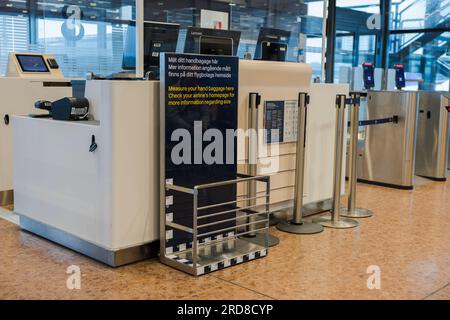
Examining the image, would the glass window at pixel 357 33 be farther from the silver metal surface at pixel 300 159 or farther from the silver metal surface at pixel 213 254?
the silver metal surface at pixel 213 254

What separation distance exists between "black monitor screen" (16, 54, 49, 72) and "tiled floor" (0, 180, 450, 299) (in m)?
1.69

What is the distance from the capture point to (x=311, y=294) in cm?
291

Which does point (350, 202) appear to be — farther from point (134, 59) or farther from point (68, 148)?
point (68, 148)

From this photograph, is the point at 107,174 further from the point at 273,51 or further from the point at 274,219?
the point at 273,51

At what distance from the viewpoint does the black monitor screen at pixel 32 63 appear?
16.9 ft

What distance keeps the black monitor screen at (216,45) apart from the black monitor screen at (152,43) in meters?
0.36

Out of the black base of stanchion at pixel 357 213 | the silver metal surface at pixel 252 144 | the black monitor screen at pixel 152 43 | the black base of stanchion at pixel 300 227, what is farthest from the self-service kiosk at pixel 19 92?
the black base of stanchion at pixel 357 213

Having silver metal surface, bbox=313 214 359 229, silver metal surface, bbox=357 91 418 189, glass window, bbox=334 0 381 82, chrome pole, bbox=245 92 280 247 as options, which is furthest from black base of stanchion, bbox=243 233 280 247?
glass window, bbox=334 0 381 82

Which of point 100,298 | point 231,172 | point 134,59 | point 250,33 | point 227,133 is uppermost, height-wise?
point 250,33

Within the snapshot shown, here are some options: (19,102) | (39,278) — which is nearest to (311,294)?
(39,278)

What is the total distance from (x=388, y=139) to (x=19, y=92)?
3.96m

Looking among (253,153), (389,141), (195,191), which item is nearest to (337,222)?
(253,153)

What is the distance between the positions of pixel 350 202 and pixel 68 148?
250 centimetres

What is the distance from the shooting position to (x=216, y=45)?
4078 millimetres
